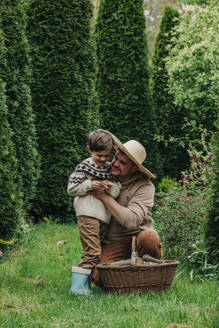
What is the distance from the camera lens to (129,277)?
348 centimetres

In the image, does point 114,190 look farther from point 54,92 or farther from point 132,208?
Result: point 54,92

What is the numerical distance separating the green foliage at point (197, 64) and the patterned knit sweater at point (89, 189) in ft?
17.4

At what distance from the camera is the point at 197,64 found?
8.97 meters

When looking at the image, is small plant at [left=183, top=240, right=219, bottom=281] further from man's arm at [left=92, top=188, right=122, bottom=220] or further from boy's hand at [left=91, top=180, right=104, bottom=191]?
boy's hand at [left=91, top=180, right=104, bottom=191]

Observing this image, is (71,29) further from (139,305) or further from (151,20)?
(151,20)

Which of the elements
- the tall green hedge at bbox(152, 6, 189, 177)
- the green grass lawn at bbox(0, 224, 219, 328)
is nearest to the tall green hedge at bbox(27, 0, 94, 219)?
the green grass lawn at bbox(0, 224, 219, 328)

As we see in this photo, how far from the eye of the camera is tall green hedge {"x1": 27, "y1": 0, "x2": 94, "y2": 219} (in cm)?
765

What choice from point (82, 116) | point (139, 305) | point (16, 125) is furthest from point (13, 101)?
point (139, 305)

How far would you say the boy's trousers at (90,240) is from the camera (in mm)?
3631

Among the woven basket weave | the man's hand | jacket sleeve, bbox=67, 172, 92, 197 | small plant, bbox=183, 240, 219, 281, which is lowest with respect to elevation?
small plant, bbox=183, 240, 219, 281

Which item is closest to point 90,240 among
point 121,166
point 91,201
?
point 91,201

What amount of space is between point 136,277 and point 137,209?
1.78ft

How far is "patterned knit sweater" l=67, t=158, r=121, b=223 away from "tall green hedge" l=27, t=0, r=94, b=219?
3.89 m

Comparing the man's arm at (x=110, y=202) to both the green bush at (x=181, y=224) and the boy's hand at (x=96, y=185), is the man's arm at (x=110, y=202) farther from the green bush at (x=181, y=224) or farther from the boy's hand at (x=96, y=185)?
the green bush at (x=181, y=224)
